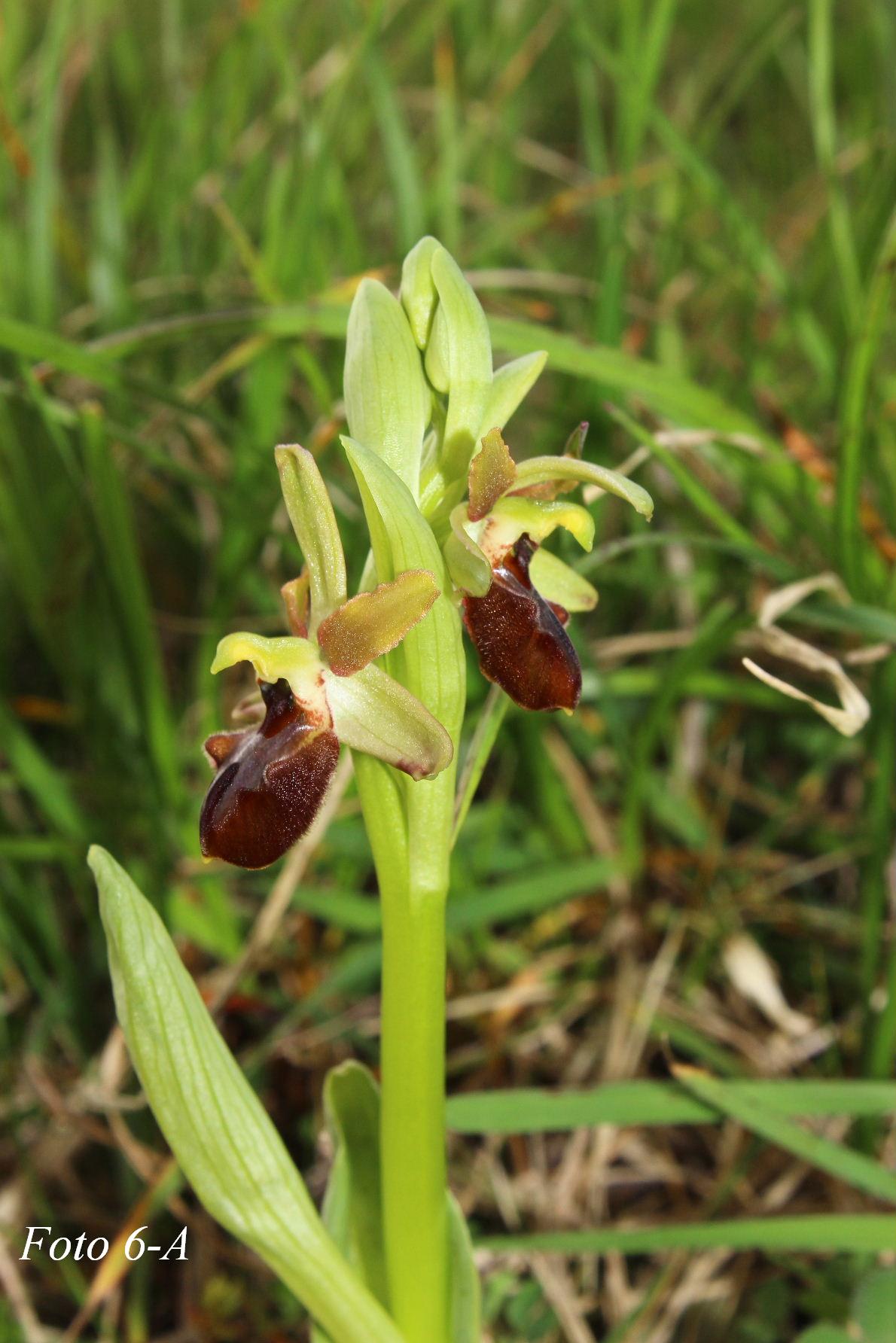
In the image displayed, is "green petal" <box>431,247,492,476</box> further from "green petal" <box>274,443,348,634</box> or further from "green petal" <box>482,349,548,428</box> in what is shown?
"green petal" <box>274,443,348,634</box>

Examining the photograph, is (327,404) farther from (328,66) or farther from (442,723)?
(328,66)

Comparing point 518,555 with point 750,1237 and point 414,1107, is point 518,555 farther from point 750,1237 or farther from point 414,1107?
point 750,1237

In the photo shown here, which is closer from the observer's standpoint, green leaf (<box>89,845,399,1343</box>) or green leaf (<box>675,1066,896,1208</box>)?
green leaf (<box>89,845,399,1343</box>)

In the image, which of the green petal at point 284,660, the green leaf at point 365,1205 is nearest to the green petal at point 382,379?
the green petal at point 284,660

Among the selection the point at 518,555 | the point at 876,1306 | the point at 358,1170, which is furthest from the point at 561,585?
the point at 876,1306

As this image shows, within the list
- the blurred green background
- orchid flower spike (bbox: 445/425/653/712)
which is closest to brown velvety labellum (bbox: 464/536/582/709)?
orchid flower spike (bbox: 445/425/653/712)

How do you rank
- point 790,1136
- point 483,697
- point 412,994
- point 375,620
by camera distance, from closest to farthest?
point 375,620 < point 412,994 < point 790,1136 < point 483,697
